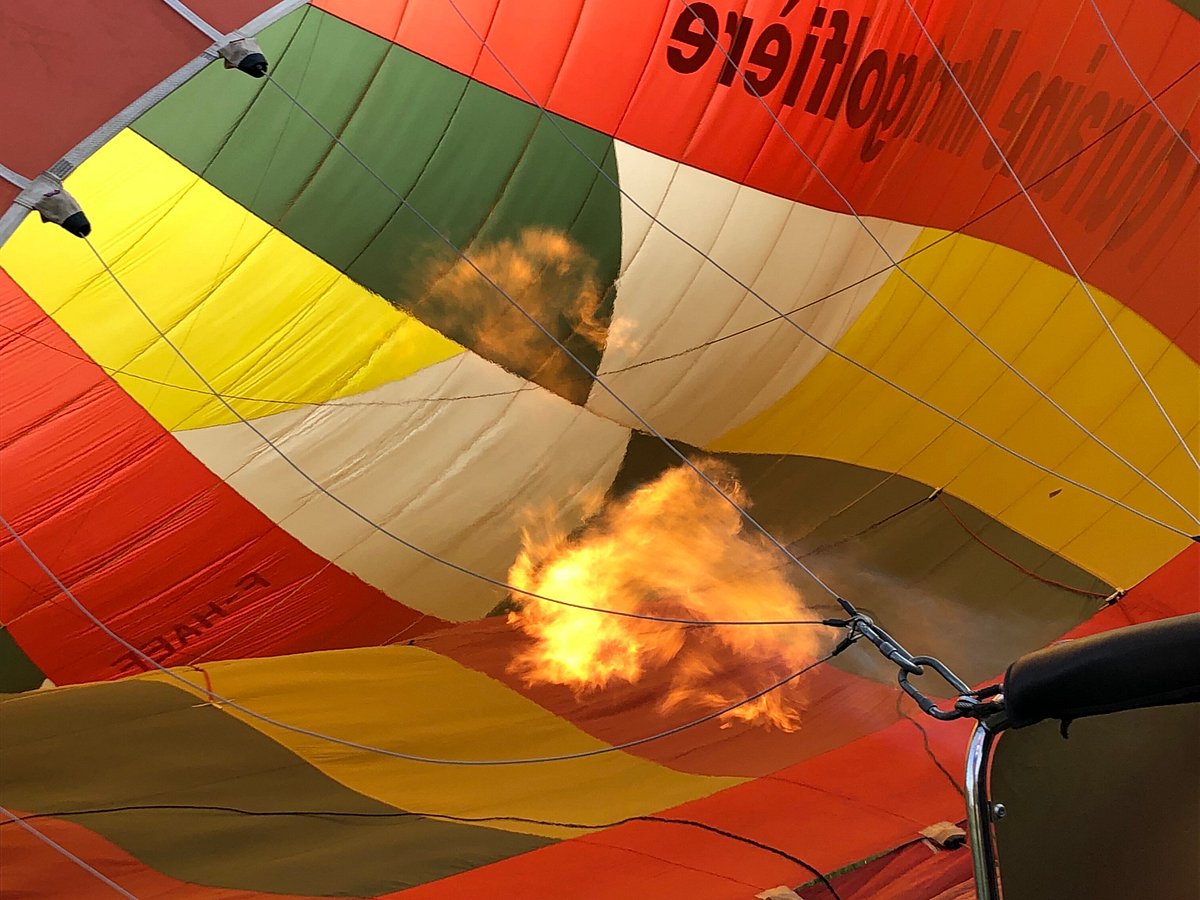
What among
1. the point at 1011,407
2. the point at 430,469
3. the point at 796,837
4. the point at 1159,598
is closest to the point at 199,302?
the point at 430,469

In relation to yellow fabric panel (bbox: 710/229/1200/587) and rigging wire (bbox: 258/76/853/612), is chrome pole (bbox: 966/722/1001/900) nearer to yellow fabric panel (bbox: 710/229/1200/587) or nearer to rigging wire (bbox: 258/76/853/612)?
rigging wire (bbox: 258/76/853/612)

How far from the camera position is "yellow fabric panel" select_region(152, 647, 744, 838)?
1.89 m

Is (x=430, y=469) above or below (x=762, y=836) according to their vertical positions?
above

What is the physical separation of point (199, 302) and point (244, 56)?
17.8 inches

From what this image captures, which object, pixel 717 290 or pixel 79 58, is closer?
pixel 79 58

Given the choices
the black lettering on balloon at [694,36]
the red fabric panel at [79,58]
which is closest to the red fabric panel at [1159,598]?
the black lettering on balloon at [694,36]

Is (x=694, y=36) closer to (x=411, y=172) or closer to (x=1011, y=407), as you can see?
(x=411, y=172)

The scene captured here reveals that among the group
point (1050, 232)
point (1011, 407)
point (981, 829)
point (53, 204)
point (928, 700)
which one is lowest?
point (981, 829)

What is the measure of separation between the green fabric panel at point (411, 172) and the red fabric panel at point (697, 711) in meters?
0.55

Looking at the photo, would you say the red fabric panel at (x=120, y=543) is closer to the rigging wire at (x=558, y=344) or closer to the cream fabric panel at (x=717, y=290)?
the rigging wire at (x=558, y=344)

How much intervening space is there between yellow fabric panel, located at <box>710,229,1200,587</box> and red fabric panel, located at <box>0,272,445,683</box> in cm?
94

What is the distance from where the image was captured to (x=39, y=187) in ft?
4.99

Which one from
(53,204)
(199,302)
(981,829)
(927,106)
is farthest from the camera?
(927,106)

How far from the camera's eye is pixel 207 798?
5.87 ft
